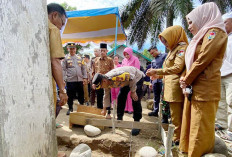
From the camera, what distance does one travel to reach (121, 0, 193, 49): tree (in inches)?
337

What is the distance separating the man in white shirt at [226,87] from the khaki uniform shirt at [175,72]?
0.86 m

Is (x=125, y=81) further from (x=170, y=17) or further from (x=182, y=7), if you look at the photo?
(x=170, y=17)

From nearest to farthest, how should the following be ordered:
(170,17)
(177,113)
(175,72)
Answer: (175,72) < (177,113) < (170,17)

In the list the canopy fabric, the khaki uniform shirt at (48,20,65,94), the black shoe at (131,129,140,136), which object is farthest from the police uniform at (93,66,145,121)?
the canopy fabric

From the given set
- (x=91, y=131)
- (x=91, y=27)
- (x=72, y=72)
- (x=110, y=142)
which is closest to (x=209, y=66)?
(x=110, y=142)

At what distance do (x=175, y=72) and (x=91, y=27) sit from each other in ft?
17.5

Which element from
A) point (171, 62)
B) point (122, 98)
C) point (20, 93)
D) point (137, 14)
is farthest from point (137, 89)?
point (137, 14)

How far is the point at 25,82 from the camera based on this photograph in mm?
1005

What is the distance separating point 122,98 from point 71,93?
68.2 inches

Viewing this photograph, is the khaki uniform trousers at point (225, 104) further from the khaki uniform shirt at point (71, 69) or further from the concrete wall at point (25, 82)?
the khaki uniform shirt at point (71, 69)

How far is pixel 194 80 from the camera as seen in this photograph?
178 cm

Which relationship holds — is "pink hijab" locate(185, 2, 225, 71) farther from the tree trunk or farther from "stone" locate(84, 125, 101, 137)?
the tree trunk

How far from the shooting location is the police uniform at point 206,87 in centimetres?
156

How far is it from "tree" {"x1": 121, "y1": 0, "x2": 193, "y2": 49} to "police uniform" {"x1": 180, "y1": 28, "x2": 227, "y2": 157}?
7261 millimetres
